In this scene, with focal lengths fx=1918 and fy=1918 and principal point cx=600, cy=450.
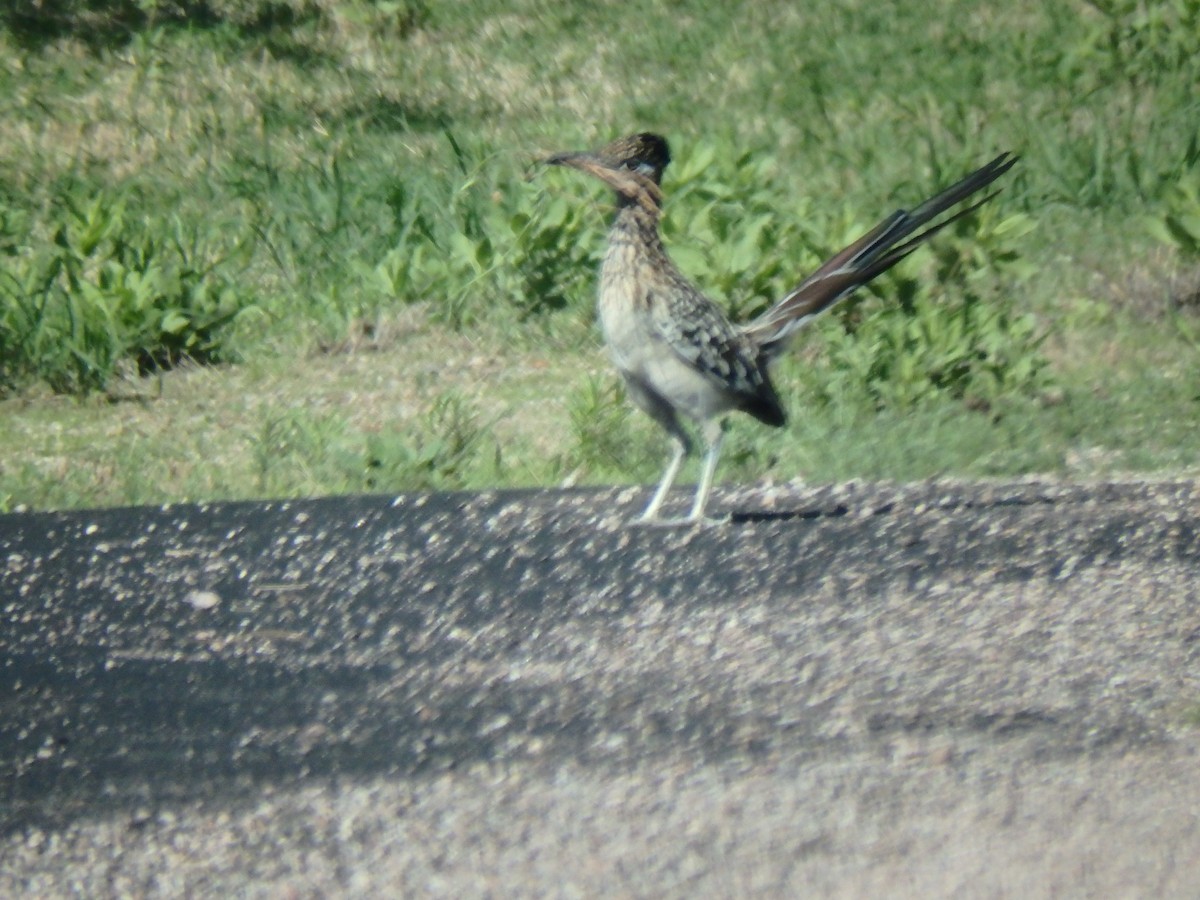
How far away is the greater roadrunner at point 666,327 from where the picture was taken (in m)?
5.44

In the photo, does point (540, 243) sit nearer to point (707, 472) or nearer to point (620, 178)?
point (620, 178)

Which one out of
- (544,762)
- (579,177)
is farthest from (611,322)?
(579,177)

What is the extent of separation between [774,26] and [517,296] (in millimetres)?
4819

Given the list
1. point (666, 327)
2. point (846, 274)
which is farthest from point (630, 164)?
point (846, 274)

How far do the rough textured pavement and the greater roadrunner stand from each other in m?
0.33

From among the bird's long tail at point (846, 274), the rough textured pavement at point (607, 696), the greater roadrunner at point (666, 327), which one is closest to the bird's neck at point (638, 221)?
the greater roadrunner at point (666, 327)

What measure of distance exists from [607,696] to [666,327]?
1404 millimetres

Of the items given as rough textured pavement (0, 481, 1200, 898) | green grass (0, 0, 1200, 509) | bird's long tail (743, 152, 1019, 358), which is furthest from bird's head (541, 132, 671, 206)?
green grass (0, 0, 1200, 509)

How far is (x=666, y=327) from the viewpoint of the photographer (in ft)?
17.8

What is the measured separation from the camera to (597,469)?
21.8 feet

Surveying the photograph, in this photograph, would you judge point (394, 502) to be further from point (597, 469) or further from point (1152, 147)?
point (1152, 147)

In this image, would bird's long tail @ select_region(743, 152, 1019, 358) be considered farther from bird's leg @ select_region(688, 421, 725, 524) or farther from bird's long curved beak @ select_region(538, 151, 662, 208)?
bird's long curved beak @ select_region(538, 151, 662, 208)

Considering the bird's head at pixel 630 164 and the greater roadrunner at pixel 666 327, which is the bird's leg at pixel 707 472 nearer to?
the greater roadrunner at pixel 666 327

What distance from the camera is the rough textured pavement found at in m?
3.53
